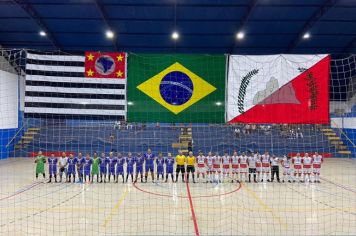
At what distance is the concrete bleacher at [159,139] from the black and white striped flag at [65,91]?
14.0 meters

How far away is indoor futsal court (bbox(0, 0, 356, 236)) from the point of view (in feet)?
22.1

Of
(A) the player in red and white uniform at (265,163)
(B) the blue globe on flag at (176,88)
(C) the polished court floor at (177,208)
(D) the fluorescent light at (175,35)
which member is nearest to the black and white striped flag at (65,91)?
(B) the blue globe on flag at (176,88)

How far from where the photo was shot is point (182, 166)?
1481 centimetres

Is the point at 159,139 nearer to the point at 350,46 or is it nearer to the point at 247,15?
the point at 247,15

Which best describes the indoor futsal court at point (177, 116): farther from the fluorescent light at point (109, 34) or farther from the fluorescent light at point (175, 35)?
the fluorescent light at point (175, 35)

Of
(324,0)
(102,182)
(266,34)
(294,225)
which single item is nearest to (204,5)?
(266,34)

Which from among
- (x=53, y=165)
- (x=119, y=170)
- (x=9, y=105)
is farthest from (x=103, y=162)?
(x=9, y=105)

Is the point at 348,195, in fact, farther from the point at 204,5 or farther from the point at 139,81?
the point at 204,5

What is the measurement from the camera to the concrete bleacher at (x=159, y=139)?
22.5m

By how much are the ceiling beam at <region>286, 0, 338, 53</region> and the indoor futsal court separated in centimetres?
9

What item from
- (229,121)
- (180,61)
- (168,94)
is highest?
(180,61)

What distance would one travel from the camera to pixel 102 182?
49.1 feet

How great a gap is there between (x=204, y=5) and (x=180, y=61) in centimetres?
1216

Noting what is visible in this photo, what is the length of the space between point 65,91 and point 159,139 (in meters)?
17.6
